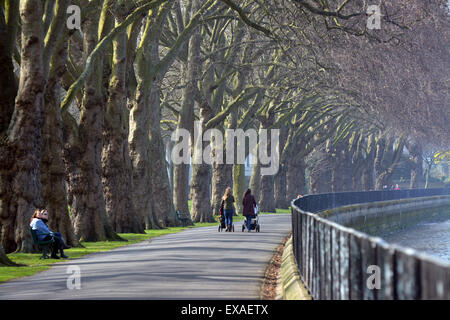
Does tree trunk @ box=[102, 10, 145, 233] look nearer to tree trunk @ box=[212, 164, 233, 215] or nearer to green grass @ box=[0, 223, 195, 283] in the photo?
green grass @ box=[0, 223, 195, 283]

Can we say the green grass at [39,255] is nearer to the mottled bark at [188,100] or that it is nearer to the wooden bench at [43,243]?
the wooden bench at [43,243]

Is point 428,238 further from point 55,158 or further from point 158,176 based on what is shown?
point 55,158

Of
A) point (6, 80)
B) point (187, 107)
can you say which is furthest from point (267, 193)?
point (6, 80)

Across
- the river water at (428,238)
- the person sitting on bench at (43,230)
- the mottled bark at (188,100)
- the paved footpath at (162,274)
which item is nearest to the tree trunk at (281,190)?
the river water at (428,238)

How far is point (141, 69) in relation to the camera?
3378cm

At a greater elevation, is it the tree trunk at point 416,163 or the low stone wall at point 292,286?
the tree trunk at point 416,163

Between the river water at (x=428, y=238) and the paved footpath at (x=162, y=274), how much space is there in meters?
16.8

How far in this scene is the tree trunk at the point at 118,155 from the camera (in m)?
30.0

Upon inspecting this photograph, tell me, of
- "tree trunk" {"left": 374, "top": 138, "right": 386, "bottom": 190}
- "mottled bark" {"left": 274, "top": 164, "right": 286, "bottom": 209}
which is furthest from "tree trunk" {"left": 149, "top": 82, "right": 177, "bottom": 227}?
"tree trunk" {"left": 374, "top": 138, "right": 386, "bottom": 190}

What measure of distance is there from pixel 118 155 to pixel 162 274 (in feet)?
48.6

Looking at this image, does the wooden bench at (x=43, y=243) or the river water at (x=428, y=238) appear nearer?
the wooden bench at (x=43, y=243)

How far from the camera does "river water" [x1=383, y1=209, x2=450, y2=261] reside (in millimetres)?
42375
